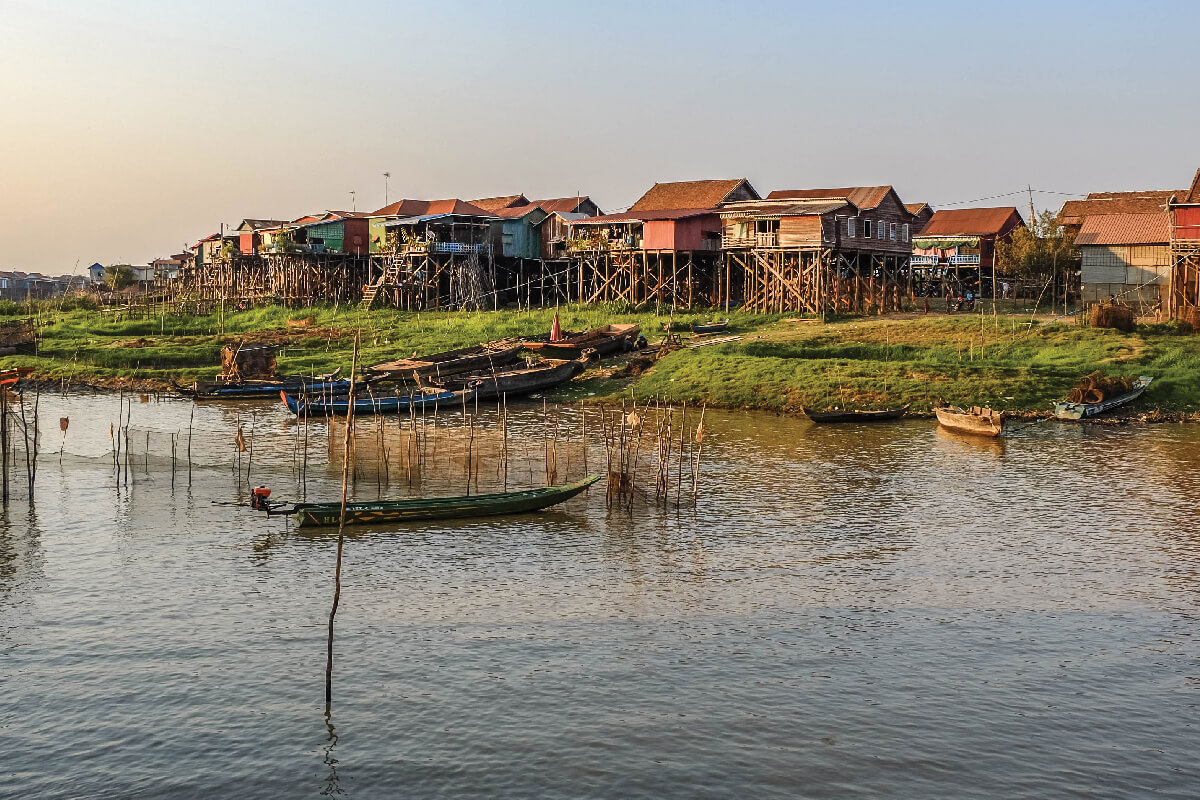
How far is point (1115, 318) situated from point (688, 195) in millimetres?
30832

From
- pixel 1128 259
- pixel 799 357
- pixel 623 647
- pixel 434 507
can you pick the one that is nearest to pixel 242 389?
pixel 799 357

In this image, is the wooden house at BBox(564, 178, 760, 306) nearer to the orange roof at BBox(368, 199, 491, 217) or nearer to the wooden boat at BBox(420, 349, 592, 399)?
the orange roof at BBox(368, 199, 491, 217)

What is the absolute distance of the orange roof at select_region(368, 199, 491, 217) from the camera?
72500 millimetres

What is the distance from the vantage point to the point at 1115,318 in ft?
148

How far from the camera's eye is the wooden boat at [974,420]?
34250 mm

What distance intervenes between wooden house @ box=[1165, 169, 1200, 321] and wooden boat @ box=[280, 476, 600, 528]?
33.9 meters

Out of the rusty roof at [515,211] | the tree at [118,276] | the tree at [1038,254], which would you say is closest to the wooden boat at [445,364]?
the rusty roof at [515,211]

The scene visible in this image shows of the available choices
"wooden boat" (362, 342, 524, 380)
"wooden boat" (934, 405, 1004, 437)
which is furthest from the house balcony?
"wooden boat" (934, 405, 1004, 437)

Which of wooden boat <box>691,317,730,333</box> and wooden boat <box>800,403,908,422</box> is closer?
wooden boat <box>800,403,908,422</box>

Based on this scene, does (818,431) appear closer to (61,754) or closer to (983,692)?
(983,692)

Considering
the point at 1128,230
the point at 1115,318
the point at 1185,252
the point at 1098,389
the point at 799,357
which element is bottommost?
the point at 1098,389

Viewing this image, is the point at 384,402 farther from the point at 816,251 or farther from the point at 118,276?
the point at 118,276

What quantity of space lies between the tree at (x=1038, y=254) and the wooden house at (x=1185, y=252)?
15633mm

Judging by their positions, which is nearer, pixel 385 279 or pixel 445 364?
pixel 445 364
